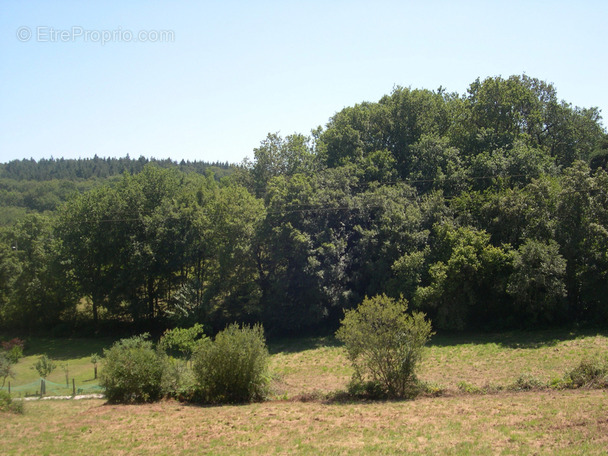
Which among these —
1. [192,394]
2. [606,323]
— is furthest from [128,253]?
[606,323]

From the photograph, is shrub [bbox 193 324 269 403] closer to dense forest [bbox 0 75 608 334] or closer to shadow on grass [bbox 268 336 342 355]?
shadow on grass [bbox 268 336 342 355]

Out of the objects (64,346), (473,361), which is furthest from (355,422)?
(64,346)

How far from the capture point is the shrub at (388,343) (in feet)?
67.8

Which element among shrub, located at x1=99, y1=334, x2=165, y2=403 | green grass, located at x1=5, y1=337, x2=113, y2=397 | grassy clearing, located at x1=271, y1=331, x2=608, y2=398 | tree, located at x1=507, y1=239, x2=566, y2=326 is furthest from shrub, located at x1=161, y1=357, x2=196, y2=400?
tree, located at x1=507, y1=239, x2=566, y2=326

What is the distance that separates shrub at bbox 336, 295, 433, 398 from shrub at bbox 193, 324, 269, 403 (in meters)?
4.77

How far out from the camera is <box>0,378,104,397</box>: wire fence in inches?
1066

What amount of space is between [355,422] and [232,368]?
7.54 meters

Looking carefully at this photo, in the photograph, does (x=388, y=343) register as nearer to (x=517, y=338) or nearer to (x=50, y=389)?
(x=517, y=338)

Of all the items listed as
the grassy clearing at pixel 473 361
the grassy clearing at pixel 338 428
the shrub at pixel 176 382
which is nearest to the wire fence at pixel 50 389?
the shrub at pixel 176 382

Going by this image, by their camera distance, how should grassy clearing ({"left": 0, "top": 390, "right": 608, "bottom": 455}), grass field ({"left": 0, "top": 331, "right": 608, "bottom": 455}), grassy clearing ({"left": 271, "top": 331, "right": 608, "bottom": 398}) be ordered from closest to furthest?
grassy clearing ({"left": 0, "top": 390, "right": 608, "bottom": 455})
grass field ({"left": 0, "top": 331, "right": 608, "bottom": 455})
grassy clearing ({"left": 271, "top": 331, "right": 608, "bottom": 398})

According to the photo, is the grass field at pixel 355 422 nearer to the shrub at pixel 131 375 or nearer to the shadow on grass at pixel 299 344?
the shrub at pixel 131 375

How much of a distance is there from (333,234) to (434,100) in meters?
19.8

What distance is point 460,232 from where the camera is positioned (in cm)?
3366

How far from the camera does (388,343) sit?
20734mm
